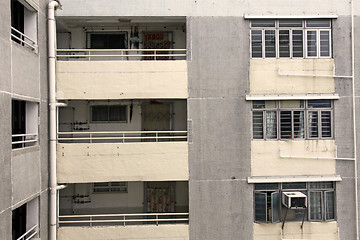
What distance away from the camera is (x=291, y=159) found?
9.24 metres

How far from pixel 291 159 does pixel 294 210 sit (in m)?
1.65

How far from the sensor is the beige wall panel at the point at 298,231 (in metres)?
9.20

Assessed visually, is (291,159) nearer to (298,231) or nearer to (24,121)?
(298,231)

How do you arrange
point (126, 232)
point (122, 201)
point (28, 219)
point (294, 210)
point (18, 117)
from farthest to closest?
1. point (122, 201)
2. point (294, 210)
3. point (126, 232)
4. point (28, 219)
5. point (18, 117)

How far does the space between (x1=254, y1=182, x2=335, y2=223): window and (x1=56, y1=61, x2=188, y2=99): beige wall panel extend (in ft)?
13.3

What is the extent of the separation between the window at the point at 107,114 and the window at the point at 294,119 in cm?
465

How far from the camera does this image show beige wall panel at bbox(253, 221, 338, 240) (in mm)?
9203

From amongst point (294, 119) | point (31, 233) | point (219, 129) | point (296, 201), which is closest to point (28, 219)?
point (31, 233)

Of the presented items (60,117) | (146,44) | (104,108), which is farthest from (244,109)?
(60,117)

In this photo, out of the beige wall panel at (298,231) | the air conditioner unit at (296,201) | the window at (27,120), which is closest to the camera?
the window at (27,120)

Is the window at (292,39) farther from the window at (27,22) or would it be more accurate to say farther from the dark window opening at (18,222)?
the dark window opening at (18,222)

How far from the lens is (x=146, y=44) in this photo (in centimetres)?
1047

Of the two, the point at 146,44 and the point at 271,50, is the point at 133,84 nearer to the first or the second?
the point at 146,44

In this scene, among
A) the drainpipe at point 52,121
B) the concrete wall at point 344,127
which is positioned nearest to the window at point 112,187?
the drainpipe at point 52,121
